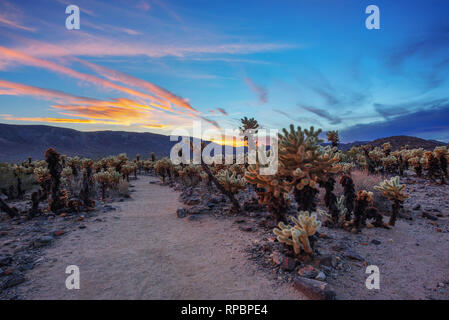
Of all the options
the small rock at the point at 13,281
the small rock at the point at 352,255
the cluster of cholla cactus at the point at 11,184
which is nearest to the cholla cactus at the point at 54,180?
the small rock at the point at 13,281

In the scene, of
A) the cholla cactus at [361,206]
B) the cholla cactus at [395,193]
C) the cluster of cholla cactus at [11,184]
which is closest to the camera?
the cholla cactus at [361,206]

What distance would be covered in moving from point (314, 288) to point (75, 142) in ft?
277

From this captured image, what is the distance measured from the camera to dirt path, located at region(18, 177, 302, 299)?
3.42 meters

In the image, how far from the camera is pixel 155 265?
14.3 ft

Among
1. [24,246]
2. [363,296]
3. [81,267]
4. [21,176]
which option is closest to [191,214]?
[81,267]

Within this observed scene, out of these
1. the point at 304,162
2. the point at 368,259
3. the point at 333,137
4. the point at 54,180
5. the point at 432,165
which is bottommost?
the point at 368,259

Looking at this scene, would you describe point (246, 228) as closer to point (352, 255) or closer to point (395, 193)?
point (352, 255)

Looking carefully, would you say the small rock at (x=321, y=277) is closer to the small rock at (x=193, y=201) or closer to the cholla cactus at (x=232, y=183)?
the cholla cactus at (x=232, y=183)

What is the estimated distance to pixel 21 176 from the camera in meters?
11.9

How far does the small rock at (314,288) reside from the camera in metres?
3.07

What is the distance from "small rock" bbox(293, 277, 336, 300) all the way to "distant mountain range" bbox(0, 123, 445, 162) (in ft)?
165

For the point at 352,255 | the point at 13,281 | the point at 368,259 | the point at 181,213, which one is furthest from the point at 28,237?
the point at 368,259

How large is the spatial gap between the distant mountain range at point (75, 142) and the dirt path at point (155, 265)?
50060mm

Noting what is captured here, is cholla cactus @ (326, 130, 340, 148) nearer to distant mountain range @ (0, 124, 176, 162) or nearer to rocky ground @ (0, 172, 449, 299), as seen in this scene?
rocky ground @ (0, 172, 449, 299)
